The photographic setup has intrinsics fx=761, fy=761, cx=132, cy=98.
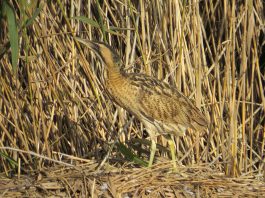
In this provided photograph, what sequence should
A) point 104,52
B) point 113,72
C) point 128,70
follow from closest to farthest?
1. point 104,52
2. point 113,72
3. point 128,70

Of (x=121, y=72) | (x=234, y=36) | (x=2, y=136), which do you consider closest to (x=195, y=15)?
(x=234, y=36)

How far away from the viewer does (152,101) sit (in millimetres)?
4727

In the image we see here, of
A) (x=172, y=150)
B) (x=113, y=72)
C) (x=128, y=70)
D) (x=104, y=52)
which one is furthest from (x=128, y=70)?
(x=172, y=150)

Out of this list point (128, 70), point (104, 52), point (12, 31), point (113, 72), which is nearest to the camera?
point (12, 31)

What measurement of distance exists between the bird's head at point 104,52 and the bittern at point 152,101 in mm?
41

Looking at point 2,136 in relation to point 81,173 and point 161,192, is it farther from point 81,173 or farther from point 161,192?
point 161,192

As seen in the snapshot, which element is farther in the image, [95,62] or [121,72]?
[95,62]

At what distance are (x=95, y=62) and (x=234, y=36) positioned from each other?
985 millimetres

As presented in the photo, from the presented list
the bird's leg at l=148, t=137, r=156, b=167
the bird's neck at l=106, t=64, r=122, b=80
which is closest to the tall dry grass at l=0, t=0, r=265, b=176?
the bird's leg at l=148, t=137, r=156, b=167

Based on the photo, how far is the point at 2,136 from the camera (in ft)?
17.0

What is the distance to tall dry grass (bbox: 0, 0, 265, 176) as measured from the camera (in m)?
4.94

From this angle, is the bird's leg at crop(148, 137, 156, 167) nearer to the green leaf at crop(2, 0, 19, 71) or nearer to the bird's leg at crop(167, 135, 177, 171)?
the bird's leg at crop(167, 135, 177, 171)

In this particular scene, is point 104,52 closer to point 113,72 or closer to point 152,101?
point 113,72

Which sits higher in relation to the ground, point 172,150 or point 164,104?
point 164,104
